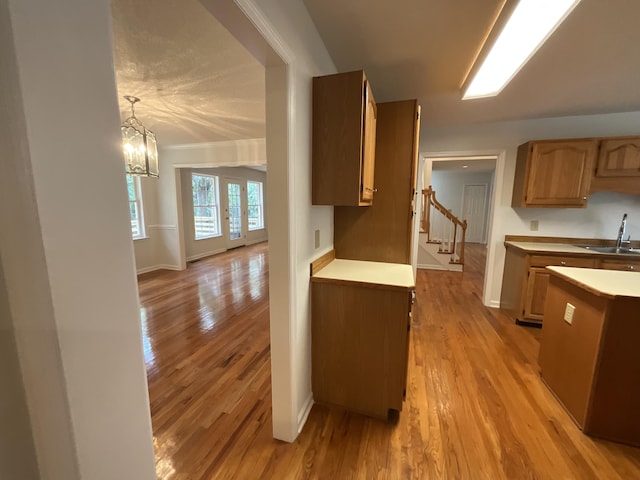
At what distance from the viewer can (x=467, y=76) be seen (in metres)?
2.05

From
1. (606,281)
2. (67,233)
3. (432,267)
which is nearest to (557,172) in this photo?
(606,281)

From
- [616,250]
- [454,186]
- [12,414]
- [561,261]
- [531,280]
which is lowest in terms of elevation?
[531,280]

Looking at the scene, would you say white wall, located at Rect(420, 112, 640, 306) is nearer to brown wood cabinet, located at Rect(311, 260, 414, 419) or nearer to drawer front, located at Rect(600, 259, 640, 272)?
drawer front, located at Rect(600, 259, 640, 272)

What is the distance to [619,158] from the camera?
8.68ft

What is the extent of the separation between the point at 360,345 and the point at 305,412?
1.87ft

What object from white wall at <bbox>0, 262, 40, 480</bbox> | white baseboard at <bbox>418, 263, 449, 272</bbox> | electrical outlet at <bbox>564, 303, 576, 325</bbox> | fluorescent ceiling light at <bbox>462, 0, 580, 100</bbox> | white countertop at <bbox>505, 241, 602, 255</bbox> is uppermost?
fluorescent ceiling light at <bbox>462, 0, 580, 100</bbox>

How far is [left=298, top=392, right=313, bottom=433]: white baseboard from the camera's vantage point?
1.59 meters

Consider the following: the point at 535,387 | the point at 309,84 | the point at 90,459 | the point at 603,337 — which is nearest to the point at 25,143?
the point at 90,459

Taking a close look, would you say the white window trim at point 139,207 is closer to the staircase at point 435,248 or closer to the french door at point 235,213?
the french door at point 235,213

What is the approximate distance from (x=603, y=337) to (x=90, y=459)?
2.27 m

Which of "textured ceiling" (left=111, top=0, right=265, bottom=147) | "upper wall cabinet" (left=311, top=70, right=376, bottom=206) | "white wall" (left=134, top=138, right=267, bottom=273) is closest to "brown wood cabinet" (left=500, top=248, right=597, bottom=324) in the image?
"upper wall cabinet" (left=311, top=70, right=376, bottom=206)

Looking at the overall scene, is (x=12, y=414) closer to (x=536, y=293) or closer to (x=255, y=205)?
(x=536, y=293)

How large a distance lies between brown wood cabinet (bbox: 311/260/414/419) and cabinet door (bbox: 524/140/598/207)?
2.47 meters

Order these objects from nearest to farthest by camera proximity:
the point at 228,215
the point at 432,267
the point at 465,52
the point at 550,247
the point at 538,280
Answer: the point at 465,52 < the point at 538,280 < the point at 550,247 < the point at 432,267 < the point at 228,215
